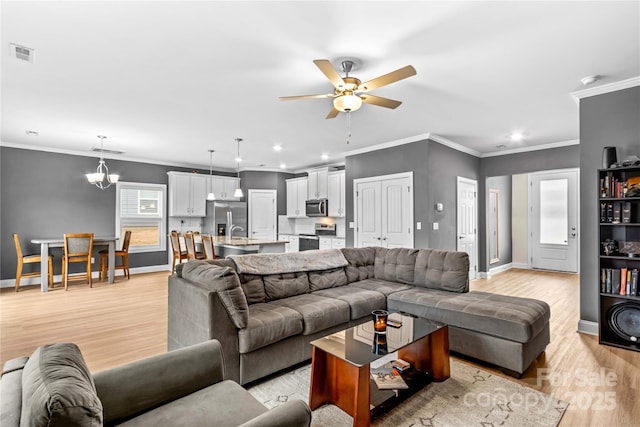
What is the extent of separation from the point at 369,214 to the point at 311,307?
354 cm

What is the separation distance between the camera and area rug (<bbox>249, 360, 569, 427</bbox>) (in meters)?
2.02

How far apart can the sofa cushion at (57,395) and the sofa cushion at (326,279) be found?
2.53m

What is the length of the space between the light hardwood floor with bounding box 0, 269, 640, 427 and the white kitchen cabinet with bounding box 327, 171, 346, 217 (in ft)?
10.6

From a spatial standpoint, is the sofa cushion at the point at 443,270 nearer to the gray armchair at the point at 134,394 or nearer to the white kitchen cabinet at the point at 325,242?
the gray armchair at the point at 134,394

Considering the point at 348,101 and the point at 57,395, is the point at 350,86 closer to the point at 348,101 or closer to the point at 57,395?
the point at 348,101

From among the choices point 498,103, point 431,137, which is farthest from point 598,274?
point 431,137

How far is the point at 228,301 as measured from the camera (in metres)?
2.37

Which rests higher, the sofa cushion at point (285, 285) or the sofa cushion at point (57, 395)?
the sofa cushion at point (57, 395)

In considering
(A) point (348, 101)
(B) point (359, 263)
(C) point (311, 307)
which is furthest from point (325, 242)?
(A) point (348, 101)

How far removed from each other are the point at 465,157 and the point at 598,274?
346 centimetres

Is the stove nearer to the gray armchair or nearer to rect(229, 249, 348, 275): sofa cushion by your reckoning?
rect(229, 249, 348, 275): sofa cushion

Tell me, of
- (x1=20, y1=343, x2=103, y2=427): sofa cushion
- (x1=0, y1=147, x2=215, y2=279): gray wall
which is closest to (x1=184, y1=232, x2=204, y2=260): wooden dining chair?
(x1=0, y1=147, x2=215, y2=279): gray wall

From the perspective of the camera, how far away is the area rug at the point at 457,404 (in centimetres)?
202

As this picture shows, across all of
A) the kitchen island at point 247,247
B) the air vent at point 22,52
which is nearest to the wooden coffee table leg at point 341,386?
the kitchen island at point 247,247
